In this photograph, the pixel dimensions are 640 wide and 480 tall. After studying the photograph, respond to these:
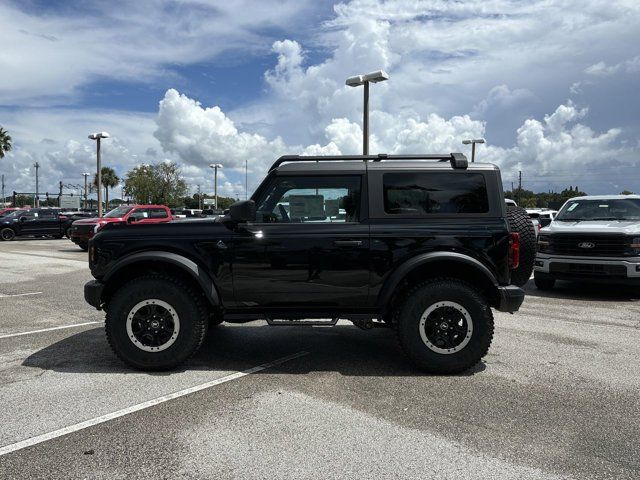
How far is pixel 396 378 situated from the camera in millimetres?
4426

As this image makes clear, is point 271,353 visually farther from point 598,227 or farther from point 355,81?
point 355,81

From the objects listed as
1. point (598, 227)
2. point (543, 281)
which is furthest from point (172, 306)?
point (543, 281)

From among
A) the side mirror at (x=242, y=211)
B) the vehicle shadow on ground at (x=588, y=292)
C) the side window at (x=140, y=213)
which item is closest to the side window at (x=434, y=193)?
the side mirror at (x=242, y=211)

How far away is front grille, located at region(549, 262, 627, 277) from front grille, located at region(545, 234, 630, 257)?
0.21m

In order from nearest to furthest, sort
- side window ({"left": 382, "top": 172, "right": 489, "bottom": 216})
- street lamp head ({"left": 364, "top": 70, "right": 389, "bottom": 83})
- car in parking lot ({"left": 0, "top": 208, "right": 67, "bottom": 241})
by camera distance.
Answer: side window ({"left": 382, "top": 172, "right": 489, "bottom": 216})
street lamp head ({"left": 364, "top": 70, "right": 389, "bottom": 83})
car in parking lot ({"left": 0, "top": 208, "right": 67, "bottom": 241})

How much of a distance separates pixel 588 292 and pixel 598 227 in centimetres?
151

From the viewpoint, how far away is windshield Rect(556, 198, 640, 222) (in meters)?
9.47

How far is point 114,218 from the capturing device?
18.5 m

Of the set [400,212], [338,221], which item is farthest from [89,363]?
[400,212]

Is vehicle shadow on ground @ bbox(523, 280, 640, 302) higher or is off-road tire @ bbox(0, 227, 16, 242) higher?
off-road tire @ bbox(0, 227, 16, 242)

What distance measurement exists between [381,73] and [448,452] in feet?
41.7

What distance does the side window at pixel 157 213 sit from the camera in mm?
18969

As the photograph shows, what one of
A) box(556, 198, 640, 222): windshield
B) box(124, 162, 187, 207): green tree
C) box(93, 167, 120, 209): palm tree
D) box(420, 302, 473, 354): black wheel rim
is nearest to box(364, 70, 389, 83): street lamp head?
box(556, 198, 640, 222): windshield

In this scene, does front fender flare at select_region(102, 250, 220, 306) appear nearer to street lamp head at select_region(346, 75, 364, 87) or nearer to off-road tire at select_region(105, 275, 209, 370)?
off-road tire at select_region(105, 275, 209, 370)
